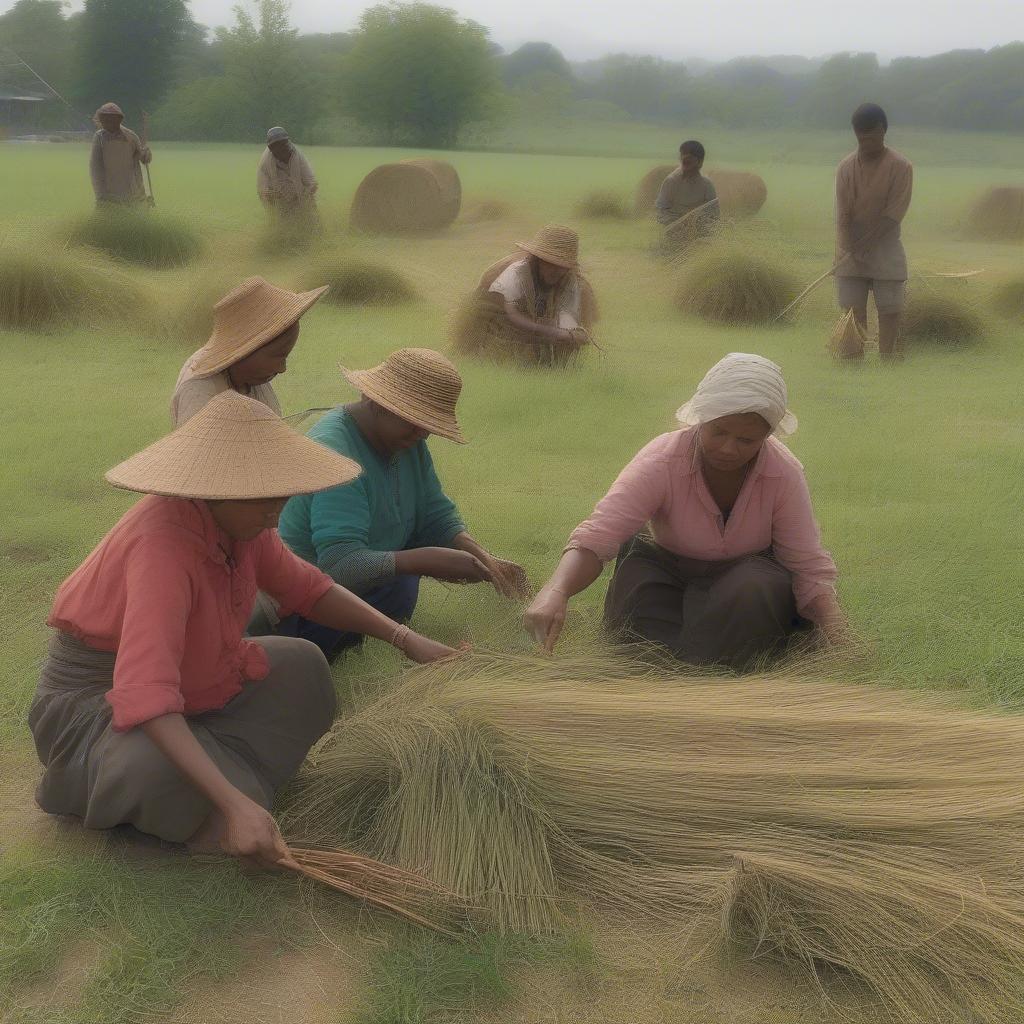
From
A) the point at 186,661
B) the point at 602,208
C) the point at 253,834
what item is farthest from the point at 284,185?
the point at 253,834

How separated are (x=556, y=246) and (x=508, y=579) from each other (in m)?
3.07

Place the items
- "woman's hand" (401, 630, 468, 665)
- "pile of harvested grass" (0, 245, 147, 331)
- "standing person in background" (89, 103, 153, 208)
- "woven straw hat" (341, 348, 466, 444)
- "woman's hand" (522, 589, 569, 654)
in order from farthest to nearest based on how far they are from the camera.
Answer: "standing person in background" (89, 103, 153, 208) < "pile of harvested grass" (0, 245, 147, 331) < "woven straw hat" (341, 348, 466, 444) < "woman's hand" (522, 589, 569, 654) < "woman's hand" (401, 630, 468, 665)

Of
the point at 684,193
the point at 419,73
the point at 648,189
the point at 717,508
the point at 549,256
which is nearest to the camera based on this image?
the point at 717,508

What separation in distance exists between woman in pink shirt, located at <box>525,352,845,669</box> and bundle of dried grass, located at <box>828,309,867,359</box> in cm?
426

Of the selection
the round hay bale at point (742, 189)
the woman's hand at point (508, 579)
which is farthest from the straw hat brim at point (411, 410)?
the round hay bale at point (742, 189)

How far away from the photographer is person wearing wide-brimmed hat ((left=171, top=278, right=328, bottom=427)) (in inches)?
121

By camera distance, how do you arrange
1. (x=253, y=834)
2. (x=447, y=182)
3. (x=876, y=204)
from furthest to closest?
(x=447, y=182)
(x=876, y=204)
(x=253, y=834)

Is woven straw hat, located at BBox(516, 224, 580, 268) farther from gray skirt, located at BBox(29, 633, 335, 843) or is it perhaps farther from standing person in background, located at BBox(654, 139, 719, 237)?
standing person in background, located at BBox(654, 139, 719, 237)

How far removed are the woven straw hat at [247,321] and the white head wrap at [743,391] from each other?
1042 millimetres

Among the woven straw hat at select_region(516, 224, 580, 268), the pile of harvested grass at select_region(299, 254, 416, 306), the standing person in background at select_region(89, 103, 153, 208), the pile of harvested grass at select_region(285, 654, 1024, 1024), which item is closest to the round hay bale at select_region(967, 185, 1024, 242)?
the pile of harvested grass at select_region(299, 254, 416, 306)

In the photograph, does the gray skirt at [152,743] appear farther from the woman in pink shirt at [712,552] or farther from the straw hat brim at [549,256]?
the straw hat brim at [549,256]

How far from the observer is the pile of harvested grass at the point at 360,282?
8250 mm

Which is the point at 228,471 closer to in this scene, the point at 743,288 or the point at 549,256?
the point at 549,256

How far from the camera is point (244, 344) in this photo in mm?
3070
